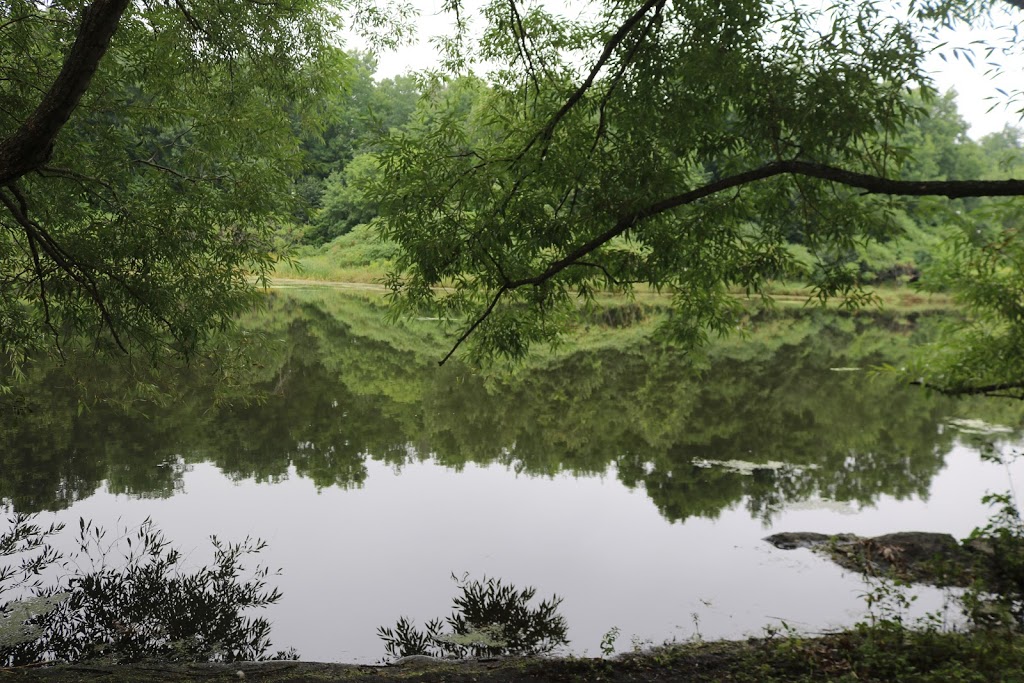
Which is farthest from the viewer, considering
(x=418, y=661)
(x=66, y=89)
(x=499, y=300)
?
(x=499, y=300)

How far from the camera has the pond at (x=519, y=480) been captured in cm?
714

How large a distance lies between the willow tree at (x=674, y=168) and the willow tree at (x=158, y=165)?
2240 millimetres

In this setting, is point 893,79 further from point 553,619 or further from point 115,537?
point 115,537

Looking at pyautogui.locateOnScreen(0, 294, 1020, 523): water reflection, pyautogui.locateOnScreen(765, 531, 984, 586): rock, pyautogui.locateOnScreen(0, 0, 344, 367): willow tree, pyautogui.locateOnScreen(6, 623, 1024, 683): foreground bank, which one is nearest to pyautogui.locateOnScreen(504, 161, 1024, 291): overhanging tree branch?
pyautogui.locateOnScreen(0, 294, 1020, 523): water reflection

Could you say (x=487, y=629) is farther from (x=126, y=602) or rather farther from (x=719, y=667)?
(x=126, y=602)

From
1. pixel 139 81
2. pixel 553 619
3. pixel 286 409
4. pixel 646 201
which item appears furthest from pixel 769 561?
pixel 286 409

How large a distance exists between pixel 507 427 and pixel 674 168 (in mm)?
8517

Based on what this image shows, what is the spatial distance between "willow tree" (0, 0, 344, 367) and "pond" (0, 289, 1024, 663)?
45.1 inches

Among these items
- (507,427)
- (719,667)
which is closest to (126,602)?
(719,667)

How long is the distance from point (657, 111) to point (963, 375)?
9.24 feet

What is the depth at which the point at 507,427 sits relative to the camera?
13.9 m

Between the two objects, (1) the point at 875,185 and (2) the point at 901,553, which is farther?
(2) the point at 901,553

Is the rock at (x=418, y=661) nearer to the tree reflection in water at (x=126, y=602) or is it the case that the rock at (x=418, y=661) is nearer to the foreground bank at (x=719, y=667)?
the foreground bank at (x=719, y=667)

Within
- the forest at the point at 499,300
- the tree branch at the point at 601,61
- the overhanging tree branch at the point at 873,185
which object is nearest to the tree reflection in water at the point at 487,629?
the forest at the point at 499,300
